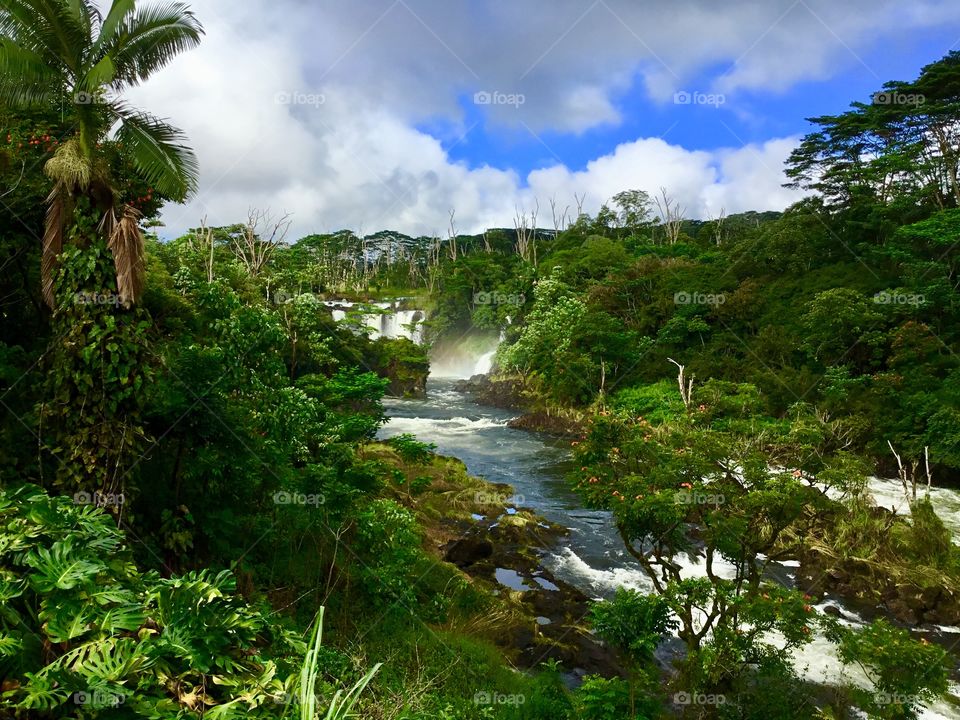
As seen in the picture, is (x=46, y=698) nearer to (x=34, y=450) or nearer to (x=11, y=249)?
(x=34, y=450)

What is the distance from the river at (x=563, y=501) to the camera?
9.38 m

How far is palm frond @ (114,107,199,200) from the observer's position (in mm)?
6512

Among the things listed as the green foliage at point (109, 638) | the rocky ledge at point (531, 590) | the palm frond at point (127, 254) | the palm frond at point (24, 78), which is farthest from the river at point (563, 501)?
the palm frond at point (24, 78)

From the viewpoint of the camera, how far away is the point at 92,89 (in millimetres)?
5961

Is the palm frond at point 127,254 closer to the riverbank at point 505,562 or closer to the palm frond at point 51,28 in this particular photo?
the palm frond at point 51,28

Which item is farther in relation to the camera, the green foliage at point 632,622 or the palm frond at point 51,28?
the green foliage at point 632,622

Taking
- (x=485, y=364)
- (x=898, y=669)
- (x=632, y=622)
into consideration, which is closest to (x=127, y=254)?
(x=632, y=622)

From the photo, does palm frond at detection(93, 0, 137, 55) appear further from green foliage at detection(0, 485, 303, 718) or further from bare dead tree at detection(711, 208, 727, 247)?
bare dead tree at detection(711, 208, 727, 247)

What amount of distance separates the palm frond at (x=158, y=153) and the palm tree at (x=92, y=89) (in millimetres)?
11

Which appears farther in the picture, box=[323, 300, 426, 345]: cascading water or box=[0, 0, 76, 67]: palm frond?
box=[323, 300, 426, 345]: cascading water

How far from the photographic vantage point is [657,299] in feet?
107

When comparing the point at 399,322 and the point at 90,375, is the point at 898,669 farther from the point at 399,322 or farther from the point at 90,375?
the point at 399,322

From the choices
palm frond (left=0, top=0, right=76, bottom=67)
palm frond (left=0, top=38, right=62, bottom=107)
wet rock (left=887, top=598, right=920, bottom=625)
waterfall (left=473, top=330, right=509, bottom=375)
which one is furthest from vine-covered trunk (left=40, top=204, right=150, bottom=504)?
waterfall (left=473, top=330, right=509, bottom=375)

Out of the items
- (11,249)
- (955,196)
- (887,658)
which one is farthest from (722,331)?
(11,249)
